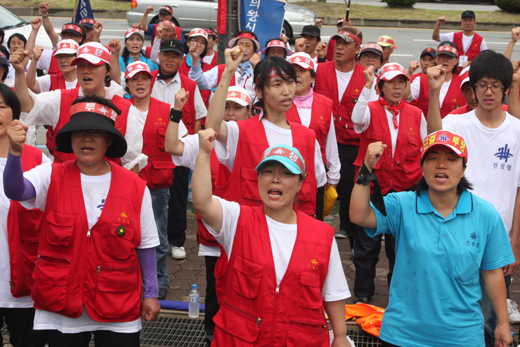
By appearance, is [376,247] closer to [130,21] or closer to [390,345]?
[390,345]

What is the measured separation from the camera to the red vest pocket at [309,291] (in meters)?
3.03

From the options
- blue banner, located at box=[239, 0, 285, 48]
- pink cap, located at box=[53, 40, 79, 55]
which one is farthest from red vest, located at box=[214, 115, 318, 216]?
blue banner, located at box=[239, 0, 285, 48]

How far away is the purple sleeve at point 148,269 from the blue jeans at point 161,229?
1.90m

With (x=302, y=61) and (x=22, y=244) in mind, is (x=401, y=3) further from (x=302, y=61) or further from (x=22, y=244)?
(x=22, y=244)

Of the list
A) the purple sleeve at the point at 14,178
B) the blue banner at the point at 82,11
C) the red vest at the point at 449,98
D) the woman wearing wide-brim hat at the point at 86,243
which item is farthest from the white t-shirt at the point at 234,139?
the blue banner at the point at 82,11

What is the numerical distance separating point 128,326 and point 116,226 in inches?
23.8

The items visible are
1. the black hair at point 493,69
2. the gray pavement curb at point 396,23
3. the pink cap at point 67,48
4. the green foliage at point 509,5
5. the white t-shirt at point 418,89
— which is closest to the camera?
the black hair at point 493,69

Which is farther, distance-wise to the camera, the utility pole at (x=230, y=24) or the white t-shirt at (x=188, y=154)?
the utility pole at (x=230, y=24)

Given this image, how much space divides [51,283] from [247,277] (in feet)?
3.73

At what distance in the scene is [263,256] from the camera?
3049 millimetres

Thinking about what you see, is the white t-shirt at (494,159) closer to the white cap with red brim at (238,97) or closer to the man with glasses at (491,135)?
the man with glasses at (491,135)

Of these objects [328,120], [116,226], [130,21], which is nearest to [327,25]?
[130,21]

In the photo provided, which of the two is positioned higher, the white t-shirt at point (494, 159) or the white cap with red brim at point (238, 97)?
the white cap with red brim at point (238, 97)

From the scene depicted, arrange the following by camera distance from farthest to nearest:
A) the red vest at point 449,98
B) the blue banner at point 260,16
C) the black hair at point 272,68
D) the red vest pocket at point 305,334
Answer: the blue banner at point 260,16 < the red vest at point 449,98 < the black hair at point 272,68 < the red vest pocket at point 305,334
